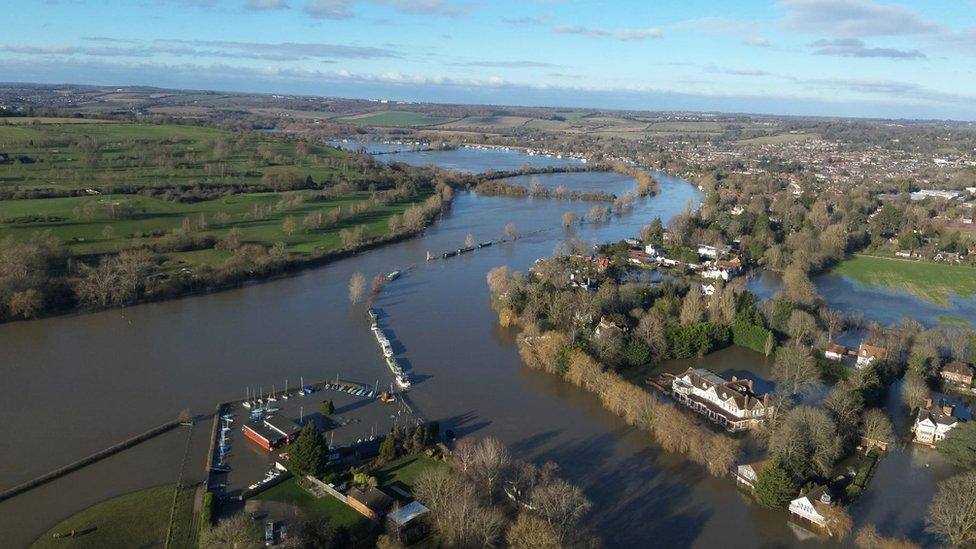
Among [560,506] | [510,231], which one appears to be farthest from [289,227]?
[560,506]

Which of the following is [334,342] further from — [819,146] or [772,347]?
[819,146]

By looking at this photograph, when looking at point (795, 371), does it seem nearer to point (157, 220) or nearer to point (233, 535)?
point (233, 535)

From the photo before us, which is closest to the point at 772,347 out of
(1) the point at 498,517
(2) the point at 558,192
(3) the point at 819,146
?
(1) the point at 498,517

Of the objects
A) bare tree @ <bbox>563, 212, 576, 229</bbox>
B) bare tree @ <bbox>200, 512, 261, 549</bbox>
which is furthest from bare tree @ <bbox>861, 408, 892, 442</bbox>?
bare tree @ <bbox>563, 212, 576, 229</bbox>

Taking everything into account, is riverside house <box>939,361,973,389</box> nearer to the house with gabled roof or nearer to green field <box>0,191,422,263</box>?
the house with gabled roof

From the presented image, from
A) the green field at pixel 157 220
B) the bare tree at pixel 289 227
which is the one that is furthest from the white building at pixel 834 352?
the bare tree at pixel 289 227
